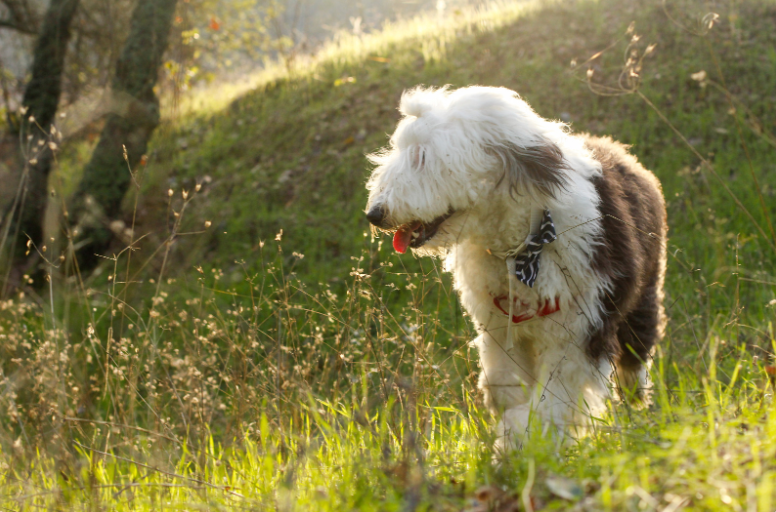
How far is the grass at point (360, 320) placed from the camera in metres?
1.86

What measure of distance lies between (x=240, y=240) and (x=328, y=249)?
1.15 m

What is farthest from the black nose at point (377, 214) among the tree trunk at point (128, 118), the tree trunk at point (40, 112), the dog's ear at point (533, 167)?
the tree trunk at point (40, 112)

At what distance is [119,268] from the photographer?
23.4 ft

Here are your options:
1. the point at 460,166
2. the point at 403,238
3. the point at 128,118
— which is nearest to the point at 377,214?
the point at 403,238

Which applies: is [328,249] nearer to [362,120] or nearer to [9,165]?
[362,120]

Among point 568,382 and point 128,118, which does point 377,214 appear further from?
point 128,118

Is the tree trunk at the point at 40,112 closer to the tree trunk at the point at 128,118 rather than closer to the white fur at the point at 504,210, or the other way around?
the tree trunk at the point at 128,118

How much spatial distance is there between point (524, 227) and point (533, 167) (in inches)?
11.8

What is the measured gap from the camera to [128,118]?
271 inches

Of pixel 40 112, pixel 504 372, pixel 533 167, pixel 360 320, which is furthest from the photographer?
pixel 40 112

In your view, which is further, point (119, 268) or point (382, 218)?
point (119, 268)

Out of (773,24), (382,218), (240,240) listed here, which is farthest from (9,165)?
(773,24)

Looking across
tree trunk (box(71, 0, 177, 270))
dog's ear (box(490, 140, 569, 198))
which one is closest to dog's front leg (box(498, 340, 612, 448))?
dog's ear (box(490, 140, 569, 198))

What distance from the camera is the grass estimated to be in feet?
6.10
